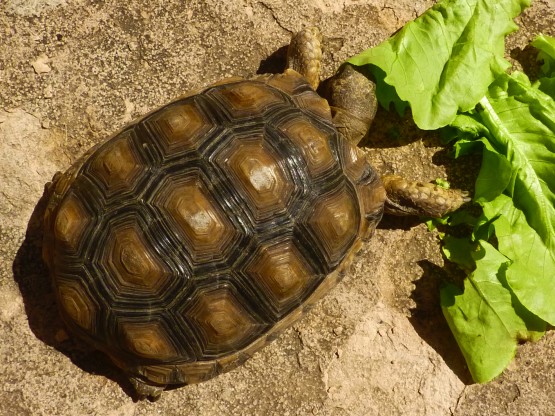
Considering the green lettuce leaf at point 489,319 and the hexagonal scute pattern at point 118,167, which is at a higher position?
the hexagonal scute pattern at point 118,167

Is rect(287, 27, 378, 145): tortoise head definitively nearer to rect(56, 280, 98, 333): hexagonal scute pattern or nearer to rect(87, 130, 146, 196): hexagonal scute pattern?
rect(87, 130, 146, 196): hexagonal scute pattern

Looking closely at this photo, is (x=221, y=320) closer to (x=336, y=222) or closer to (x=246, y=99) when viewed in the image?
(x=336, y=222)

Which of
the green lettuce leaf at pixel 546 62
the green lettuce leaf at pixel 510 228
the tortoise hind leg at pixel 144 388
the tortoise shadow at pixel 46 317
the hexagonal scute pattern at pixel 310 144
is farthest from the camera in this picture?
the green lettuce leaf at pixel 546 62

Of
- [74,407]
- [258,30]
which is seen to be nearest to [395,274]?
[258,30]

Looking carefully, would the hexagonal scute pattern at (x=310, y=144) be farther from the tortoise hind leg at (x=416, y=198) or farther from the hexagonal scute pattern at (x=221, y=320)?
the hexagonal scute pattern at (x=221, y=320)

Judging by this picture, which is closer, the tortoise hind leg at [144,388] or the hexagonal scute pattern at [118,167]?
the hexagonal scute pattern at [118,167]

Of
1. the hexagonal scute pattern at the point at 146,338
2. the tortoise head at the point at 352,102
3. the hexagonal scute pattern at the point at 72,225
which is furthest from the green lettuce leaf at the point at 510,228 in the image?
the hexagonal scute pattern at the point at 72,225

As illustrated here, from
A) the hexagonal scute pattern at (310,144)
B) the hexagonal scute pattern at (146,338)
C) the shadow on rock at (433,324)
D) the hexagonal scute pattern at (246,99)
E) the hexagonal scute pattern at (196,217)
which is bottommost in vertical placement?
the shadow on rock at (433,324)

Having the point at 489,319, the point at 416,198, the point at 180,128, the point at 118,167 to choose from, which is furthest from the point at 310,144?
the point at 489,319
